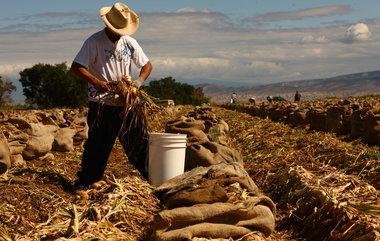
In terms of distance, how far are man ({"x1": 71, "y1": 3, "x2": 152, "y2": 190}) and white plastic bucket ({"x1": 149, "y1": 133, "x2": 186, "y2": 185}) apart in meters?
0.15

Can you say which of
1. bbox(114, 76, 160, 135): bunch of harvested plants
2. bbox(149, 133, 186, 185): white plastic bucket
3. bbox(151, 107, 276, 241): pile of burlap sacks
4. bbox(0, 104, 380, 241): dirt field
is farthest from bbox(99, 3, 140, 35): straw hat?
bbox(151, 107, 276, 241): pile of burlap sacks

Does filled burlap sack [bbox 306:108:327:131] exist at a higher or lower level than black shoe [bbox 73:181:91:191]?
lower

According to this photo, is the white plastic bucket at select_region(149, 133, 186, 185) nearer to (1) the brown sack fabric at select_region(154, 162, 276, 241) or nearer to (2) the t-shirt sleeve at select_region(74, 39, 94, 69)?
(1) the brown sack fabric at select_region(154, 162, 276, 241)

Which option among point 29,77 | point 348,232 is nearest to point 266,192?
point 348,232

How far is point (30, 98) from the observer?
5281 centimetres

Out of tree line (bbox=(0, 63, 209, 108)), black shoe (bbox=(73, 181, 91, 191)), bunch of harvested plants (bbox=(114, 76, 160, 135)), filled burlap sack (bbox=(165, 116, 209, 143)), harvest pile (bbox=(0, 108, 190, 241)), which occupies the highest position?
bunch of harvested plants (bbox=(114, 76, 160, 135))

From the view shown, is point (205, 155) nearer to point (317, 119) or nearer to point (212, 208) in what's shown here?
point (212, 208)

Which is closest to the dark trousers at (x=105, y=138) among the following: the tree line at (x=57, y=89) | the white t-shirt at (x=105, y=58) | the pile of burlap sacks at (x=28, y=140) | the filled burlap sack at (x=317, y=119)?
the white t-shirt at (x=105, y=58)

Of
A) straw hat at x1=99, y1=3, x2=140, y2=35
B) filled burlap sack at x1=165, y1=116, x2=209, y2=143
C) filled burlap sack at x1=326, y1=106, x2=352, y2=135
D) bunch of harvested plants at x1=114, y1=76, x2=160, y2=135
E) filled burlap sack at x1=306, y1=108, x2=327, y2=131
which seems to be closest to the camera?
bunch of harvested plants at x1=114, y1=76, x2=160, y2=135

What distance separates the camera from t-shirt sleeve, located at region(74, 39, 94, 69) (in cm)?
577

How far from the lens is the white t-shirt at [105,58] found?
5.84 meters

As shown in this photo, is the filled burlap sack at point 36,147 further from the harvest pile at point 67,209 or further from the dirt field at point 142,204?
the harvest pile at point 67,209

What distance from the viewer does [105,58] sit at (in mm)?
5926

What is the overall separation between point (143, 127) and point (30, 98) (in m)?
48.5
